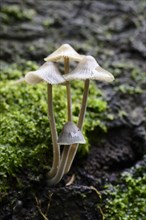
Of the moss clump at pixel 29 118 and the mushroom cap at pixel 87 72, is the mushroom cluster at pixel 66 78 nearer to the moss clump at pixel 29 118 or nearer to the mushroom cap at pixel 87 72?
the mushroom cap at pixel 87 72

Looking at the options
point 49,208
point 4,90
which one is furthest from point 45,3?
point 49,208

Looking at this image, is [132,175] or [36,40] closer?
[132,175]

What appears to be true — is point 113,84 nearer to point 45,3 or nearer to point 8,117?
point 8,117

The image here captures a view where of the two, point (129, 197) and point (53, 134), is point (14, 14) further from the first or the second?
point (129, 197)

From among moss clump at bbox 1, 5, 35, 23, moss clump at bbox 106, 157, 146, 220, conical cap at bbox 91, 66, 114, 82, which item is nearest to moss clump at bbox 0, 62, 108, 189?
moss clump at bbox 106, 157, 146, 220

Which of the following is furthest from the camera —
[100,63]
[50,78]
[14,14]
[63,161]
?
[14,14]

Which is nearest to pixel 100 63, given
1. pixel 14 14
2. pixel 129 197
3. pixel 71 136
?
pixel 14 14
